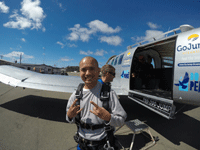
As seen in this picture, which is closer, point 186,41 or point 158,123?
point 186,41

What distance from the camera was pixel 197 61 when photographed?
245cm

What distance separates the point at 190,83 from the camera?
8.47 feet

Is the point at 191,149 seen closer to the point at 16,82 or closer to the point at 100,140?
the point at 100,140

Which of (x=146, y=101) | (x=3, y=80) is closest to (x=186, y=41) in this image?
(x=146, y=101)

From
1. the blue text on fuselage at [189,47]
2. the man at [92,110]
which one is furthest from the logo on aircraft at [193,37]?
the man at [92,110]

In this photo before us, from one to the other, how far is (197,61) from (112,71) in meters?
2.20

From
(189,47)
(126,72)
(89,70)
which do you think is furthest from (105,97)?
(126,72)

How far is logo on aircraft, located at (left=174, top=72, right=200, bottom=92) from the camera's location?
2477 millimetres

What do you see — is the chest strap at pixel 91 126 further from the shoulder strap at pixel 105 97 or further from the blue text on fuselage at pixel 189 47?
the blue text on fuselage at pixel 189 47

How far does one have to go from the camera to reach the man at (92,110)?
1148 millimetres

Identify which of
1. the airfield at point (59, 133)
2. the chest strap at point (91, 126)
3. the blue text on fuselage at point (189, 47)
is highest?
the blue text on fuselage at point (189, 47)

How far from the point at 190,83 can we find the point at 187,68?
416mm

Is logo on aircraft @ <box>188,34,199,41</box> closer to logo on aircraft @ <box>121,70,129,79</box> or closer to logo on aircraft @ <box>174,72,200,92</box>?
logo on aircraft @ <box>174,72,200,92</box>

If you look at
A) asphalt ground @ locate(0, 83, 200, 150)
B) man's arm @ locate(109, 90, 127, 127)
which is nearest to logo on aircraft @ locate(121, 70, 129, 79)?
asphalt ground @ locate(0, 83, 200, 150)
